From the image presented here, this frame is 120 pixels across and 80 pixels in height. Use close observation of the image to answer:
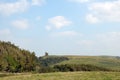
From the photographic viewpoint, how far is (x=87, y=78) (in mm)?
36688

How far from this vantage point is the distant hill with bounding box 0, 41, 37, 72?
9919 cm

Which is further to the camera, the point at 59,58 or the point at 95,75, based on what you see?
the point at 59,58

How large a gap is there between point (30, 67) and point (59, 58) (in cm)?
9021

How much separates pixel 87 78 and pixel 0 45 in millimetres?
82183

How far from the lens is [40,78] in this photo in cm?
3788

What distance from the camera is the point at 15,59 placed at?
10481cm

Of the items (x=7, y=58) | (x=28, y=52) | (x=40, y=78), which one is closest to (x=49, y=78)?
(x=40, y=78)

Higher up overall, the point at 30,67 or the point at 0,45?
the point at 0,45

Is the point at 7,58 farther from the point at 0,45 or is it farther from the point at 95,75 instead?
the point at 95,75

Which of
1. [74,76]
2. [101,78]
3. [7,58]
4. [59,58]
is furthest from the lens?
[59,58]

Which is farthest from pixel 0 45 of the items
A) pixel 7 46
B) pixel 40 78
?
pixel 40 78

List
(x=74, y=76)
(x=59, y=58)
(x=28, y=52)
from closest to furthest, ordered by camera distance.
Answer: (x=74, y=76) → (x=28, y=52) → (x=59, y=58)

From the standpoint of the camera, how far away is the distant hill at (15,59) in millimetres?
99188

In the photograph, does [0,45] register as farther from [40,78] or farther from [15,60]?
[40,78]
